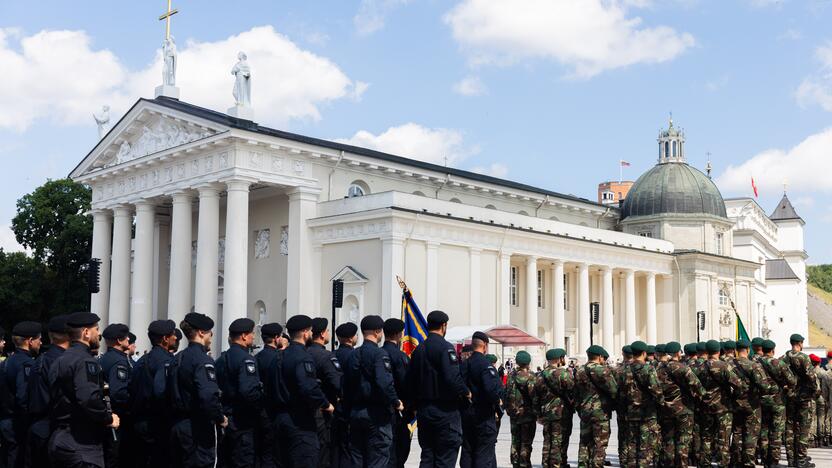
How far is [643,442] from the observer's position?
1373 centimetres

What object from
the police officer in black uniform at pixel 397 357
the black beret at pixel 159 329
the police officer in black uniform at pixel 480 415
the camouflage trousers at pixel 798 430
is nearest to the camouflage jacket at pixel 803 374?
the camouflage trousers at pixel 798 430

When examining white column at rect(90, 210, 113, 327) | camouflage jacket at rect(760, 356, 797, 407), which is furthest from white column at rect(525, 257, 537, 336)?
camouflage jacket at rect(760, 356, 797, 407)

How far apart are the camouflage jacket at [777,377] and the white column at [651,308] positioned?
122 ft

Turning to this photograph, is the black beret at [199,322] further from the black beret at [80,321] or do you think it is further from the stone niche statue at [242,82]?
the stone niche statue at [242,82]

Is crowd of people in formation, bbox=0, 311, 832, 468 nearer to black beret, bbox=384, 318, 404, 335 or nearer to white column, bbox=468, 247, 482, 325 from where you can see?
black beret, bbox=384, 318, 404, 335

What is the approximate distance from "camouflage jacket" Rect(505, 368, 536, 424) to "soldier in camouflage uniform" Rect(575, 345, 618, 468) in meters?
0.88

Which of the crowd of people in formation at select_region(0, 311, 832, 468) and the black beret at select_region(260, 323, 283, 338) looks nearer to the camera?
the crowd of people in formation at select_region(0, 311, 832, 468)

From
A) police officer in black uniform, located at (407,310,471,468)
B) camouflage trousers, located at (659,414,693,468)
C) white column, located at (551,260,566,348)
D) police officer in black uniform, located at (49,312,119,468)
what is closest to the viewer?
police officer in black uniform, located at (49,312,119,468)

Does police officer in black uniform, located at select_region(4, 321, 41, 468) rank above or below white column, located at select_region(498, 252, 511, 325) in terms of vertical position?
below

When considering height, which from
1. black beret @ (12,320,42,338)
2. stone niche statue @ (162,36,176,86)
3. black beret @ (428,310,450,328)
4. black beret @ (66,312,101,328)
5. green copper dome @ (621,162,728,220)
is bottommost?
black beret @ (12,320,42,338)

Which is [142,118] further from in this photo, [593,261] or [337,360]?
[337,360]

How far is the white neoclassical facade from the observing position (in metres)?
39.2

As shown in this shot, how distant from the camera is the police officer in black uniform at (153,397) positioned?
1003 cm

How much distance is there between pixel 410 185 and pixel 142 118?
1278 cm
